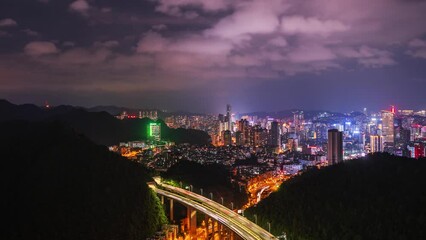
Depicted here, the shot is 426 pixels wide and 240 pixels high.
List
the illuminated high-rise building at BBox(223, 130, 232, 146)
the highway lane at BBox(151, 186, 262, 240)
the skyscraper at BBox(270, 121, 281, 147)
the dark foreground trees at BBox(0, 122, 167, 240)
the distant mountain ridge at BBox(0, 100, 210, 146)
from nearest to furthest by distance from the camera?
1. the highway lane at BBox(151, 186, 262, 240)
2. the dark foreground trees at BBox(0, 122, 167, 240)
3. the distant mountain ridge at BBox(0, 100, 210, 146)
4. the illuminated high-rise building at BBox(223, 130, 232, 146)
5. the skyscraper at BBox(270, 121, 281, 147)

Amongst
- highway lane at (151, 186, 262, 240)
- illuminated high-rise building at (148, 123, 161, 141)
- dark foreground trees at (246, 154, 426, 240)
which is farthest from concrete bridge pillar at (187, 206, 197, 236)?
illuminated high-rise building at (148, 123, 161, 141)

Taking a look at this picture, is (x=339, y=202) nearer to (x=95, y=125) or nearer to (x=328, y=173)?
(x=328, y=173)

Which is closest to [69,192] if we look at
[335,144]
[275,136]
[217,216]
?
[217,216]

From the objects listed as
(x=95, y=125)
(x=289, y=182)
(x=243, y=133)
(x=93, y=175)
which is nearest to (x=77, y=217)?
(x=93, y=175)

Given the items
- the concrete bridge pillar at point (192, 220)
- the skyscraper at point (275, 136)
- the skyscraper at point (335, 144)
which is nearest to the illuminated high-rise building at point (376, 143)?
the skyscraper at point (335, 144)

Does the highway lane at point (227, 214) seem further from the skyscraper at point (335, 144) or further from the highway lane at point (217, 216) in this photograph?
the skyscraper at point (335, 144)

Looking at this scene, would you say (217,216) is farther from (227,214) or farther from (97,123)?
(97,123)

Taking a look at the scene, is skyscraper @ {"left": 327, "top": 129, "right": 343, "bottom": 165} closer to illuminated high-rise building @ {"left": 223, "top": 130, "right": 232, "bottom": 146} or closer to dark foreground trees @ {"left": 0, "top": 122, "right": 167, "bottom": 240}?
illuminated high-rise building @ {"left": 223, "top": 130, "right": 232, "bottom": 146}
